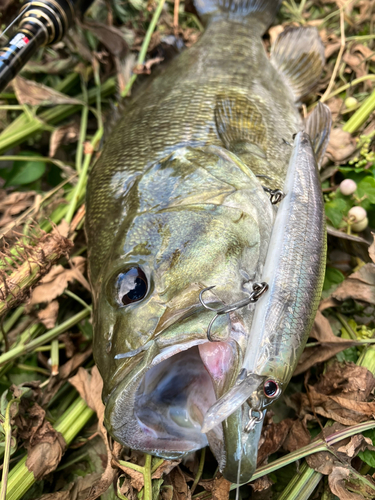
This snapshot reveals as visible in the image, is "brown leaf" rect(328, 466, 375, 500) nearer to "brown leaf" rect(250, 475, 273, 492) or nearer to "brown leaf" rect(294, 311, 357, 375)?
"brown leaf" rect(250, 475, 273, 492)

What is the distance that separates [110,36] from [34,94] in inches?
26.8

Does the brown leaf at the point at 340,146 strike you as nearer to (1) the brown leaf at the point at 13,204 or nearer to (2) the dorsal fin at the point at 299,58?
(2) the dorsal fin at the point at 299,58

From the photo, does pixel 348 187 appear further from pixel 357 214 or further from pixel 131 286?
pixel 131 286

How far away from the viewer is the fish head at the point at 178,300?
3.99 ft

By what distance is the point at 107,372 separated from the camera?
1340 millimetres

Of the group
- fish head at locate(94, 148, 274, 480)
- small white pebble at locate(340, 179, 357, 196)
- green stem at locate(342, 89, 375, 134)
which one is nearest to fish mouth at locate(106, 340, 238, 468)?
fish head at locate(94, 148, 274, 480)

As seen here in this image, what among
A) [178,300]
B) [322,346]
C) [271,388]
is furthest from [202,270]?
[322,346]

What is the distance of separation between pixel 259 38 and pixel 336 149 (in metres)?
1.03

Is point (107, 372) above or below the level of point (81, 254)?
above

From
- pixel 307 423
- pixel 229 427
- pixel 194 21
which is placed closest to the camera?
pixel 229 427

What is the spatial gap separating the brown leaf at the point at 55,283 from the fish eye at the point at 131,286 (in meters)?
0.77

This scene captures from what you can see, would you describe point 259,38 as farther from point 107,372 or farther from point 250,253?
point 107,372

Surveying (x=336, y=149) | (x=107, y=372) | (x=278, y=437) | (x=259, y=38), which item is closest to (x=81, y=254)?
(x=107, y=372)

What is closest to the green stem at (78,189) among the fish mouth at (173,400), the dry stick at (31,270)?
the dry stick at (31,270)
